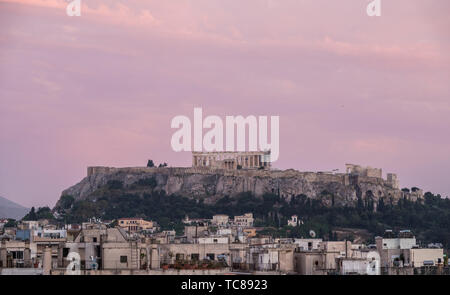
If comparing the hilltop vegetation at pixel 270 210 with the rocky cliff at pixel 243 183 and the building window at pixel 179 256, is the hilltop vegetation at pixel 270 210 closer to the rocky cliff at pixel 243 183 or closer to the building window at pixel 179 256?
the rocky cliff at pixel 243 183

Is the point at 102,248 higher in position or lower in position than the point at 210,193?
lower

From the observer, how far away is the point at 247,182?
187m

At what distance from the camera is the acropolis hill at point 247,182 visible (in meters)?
184

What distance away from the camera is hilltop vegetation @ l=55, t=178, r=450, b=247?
15825 centimetres

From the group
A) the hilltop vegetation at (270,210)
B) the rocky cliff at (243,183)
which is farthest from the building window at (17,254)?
the rocky cliff at (243,183)

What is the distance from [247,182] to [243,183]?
911 mm

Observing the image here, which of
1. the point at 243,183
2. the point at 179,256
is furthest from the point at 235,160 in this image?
the point at 179,256

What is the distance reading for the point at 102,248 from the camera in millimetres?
40438

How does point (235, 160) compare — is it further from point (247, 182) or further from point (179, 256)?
point (179, 256)

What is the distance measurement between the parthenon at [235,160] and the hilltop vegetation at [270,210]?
7.93 metres

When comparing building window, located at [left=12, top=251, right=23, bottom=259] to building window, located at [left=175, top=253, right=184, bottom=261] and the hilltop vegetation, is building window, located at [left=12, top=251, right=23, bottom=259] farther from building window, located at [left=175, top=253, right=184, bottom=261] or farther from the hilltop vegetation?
the hilltop vegetation

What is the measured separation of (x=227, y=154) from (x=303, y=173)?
13383 millimetres
